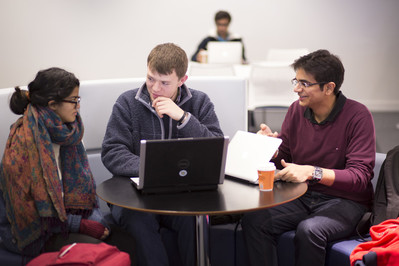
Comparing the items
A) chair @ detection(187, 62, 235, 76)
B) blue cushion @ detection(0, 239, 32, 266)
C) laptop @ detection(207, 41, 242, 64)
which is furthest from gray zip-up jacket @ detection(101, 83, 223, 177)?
laptop @ detection(207, 41, 242, 64)

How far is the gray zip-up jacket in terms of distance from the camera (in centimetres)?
246

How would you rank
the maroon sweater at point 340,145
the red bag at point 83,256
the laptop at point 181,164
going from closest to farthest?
the red bag at point 83,256 → the laptop at point 181,164 → the maroon sweater at point 340,145

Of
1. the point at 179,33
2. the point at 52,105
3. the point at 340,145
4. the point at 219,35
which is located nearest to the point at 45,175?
the point at 52,105

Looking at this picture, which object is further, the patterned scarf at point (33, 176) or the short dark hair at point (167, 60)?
the short dark hair at point (167, 60)

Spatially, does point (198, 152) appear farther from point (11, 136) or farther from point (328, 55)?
point (328, 55)

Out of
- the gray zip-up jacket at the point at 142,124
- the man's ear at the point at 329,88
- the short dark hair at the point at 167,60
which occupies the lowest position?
the gray zip-up jacket at the point at 142,124

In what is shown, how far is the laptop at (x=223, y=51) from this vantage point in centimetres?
650

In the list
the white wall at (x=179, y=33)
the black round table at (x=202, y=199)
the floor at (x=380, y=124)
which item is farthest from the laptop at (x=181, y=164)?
the white wall at (x=179, y=33)

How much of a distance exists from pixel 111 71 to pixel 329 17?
3767 mm

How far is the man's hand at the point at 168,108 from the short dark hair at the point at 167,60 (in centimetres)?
14

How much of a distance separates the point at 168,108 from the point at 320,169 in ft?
2.56

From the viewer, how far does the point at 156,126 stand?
8.59 feet

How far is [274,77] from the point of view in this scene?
17.5 feet

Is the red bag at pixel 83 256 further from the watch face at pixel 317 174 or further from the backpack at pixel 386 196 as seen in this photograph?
the backpack at pixel 386 196
